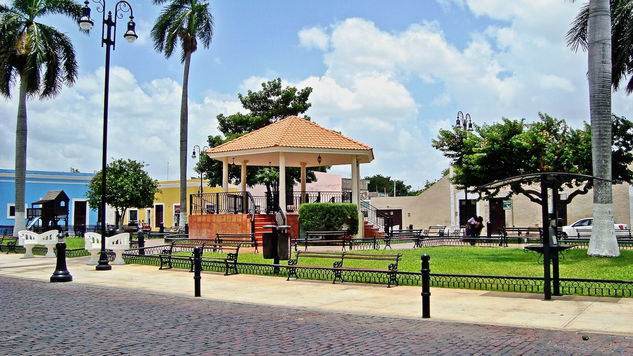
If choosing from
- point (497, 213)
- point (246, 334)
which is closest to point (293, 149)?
point (246, 334)

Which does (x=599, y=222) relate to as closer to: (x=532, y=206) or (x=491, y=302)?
(x=491, y=302)

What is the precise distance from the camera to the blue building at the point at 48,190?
48656mm

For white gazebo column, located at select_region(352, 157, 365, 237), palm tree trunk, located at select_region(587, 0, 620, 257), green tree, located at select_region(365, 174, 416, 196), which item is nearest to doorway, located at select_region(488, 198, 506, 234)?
white gazebo column, located at select_region(352, 157, 365, 237)

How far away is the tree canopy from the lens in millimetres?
22281

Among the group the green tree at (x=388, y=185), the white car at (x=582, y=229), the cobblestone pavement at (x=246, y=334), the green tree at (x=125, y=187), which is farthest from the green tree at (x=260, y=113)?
the green tree at (x=388, y=185)

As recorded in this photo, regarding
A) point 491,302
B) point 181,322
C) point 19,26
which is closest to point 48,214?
point 19,26

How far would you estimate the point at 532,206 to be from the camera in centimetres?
4088

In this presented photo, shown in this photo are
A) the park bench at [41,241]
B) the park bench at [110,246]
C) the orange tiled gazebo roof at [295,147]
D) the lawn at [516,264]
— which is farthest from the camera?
the orange tiled gazebo roof at [295,147]

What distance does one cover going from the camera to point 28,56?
26719 mm

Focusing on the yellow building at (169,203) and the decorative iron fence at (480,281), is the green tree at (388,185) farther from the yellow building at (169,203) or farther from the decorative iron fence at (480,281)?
the decorative iron fence at (480,281)

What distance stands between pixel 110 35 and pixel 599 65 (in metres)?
14.7

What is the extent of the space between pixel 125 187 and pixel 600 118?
32.9 metres

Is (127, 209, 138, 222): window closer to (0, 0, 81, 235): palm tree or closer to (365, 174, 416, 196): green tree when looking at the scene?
(0, 0, 81, 235): palm tree

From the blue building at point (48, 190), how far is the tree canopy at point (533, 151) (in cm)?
3730
